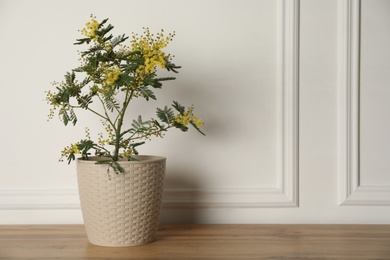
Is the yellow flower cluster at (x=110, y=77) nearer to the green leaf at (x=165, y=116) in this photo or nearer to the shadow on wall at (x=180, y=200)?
the green leaf at (x=165, y=116)

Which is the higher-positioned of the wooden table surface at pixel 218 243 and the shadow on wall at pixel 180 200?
the shadow on wall at pixel 180 200

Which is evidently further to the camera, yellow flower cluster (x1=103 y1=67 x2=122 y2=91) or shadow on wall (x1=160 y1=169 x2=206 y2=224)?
shadow on wall (x1=160 y1=169 x2=206 y2=224)

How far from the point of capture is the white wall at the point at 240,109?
163 cm

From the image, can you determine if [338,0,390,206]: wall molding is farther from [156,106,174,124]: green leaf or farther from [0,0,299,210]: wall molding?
[156,106,174,124]: green leaf

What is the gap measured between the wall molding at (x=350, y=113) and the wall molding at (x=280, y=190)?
14 centimetres

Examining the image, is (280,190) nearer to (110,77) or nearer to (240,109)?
(240,109)

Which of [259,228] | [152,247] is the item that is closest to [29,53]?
[152,247]

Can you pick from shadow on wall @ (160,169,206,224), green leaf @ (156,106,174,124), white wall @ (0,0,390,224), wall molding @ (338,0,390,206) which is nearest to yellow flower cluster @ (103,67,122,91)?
green leaf @ (156,106,174,124)

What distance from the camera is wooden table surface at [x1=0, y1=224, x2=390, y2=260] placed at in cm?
127

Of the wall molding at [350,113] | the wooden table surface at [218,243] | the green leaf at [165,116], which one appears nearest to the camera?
the wooden table surface at [218,243]

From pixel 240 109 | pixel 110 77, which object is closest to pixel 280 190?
pixel 240 109

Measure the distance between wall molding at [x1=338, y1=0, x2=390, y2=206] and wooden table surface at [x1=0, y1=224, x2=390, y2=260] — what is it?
0.10 metres

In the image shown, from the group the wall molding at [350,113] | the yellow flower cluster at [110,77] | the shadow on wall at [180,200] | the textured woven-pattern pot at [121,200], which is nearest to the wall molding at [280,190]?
the shadow on wall at [180,200]

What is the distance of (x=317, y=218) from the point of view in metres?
1.64
